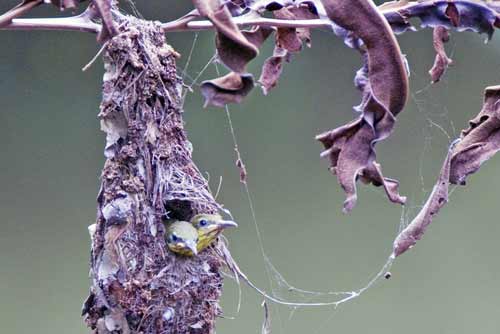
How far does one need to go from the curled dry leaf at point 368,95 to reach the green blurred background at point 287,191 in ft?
3.11

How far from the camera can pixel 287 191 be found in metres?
2.02

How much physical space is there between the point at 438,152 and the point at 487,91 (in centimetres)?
136

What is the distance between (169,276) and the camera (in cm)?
83

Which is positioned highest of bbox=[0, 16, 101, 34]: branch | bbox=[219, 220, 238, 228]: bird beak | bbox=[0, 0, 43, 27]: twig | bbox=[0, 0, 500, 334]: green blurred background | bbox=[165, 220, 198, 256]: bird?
bbox=[0, 0, 43, 27]: twig

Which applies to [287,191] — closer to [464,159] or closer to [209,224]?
[209,224]

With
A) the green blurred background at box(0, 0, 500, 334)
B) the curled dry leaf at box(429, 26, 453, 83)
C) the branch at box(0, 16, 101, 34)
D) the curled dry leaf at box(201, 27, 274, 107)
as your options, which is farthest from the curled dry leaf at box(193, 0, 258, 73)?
the green blurred background at box(0, 0, 500, 334)

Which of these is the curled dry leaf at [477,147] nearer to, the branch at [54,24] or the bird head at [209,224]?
the bird head at [209,224]

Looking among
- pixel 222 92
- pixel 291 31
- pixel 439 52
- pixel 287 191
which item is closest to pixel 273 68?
pixel 291 31

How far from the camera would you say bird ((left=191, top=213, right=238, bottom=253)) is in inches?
34.1

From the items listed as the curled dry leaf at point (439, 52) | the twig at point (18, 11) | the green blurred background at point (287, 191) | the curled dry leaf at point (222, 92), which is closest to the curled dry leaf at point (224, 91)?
the curled dry leaf at point (222, 92)

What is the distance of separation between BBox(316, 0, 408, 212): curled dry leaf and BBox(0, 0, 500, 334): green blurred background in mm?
949

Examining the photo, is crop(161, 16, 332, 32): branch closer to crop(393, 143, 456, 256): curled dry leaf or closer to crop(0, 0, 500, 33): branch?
crop(0, 0, 500, 33): branch

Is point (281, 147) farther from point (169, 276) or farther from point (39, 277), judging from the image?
point (169, 276)

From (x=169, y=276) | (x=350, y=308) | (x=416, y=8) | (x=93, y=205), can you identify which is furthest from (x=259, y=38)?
(x=350, y=308)
